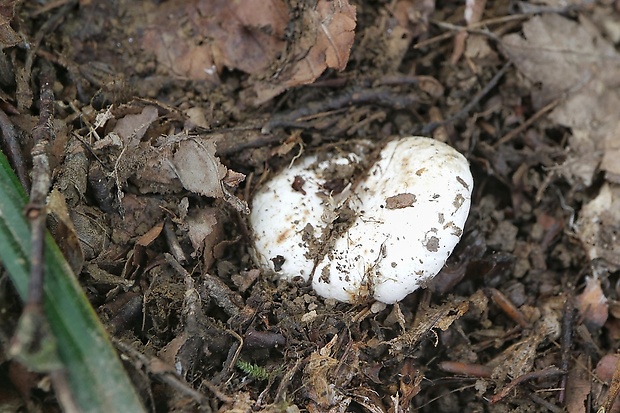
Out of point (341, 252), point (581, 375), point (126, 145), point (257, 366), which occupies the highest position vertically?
point (126, 145)

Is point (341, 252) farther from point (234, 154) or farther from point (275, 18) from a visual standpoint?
point (275, 18)

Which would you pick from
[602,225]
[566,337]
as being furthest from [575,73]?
[566,337]

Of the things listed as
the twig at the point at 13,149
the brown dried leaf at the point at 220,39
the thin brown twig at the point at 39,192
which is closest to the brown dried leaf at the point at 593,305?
the brown dried leaf at the point at 220,39

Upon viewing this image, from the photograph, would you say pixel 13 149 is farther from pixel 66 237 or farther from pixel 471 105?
pixel 471 105

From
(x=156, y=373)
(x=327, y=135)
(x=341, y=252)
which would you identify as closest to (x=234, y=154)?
(x=327, y=135)

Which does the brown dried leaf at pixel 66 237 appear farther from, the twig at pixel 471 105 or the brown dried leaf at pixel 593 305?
the brown dried leaf at pixel 593 305

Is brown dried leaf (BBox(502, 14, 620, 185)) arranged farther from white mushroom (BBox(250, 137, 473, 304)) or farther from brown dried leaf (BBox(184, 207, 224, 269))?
brown dried leaf (BBox(184, 207, 224, 269))
